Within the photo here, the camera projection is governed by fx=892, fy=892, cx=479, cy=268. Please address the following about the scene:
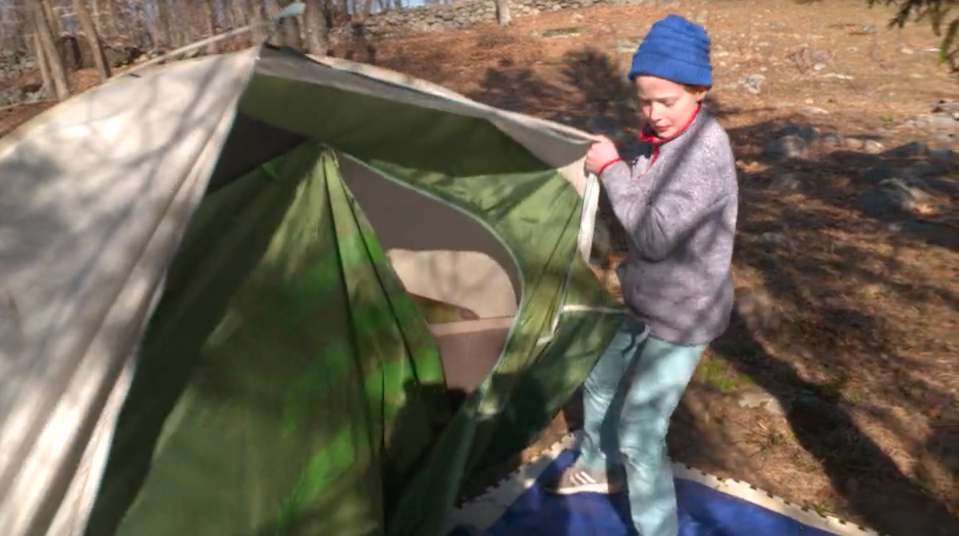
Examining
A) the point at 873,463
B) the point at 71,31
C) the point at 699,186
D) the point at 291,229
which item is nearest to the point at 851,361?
the point at 873,463

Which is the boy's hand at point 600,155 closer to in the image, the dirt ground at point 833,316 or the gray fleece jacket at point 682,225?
the gray fleece jacket at point 682,225

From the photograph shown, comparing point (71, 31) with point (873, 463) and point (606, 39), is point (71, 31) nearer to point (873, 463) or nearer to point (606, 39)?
point (606, 39)

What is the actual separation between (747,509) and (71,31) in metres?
14.7

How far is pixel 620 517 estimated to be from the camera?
10.1 feet

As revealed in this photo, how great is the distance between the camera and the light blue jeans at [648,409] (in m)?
2.49

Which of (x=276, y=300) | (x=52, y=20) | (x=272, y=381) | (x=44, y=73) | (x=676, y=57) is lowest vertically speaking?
(x=44, y=73)

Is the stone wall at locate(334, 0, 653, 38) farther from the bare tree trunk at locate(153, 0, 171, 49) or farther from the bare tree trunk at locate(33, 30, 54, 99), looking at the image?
the bare tree trunk at locate(33, 30, 54, 99)

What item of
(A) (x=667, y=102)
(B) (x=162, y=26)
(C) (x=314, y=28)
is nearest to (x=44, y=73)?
(B) (x=162, y=26)

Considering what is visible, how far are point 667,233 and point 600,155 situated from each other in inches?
15.9

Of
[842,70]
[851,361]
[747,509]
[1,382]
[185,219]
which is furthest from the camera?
[842,70]

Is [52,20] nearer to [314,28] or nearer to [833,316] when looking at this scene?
[314,28]

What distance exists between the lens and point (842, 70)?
11.8 metres

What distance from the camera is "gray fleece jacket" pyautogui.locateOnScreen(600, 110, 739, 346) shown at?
90.4 inches

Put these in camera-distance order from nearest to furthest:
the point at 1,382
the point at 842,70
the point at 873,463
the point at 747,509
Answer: the point at 1,382
the point at 747,509
the point at 873,463
the point at 842,70
